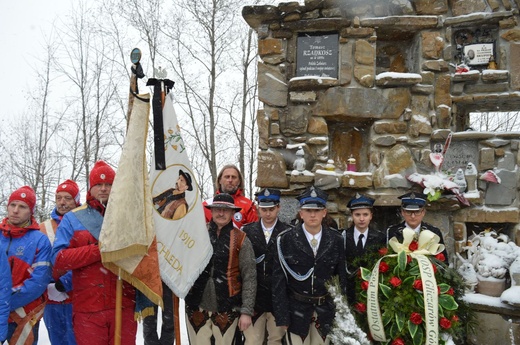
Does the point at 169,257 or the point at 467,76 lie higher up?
the point at 467,76

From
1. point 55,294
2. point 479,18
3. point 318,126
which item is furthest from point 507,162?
point 55,294

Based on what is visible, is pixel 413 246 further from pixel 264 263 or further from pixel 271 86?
pixel 271 86

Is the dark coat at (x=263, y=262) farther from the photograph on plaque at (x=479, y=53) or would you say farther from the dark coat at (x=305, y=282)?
the photograph on plaque at (x=479, y=53)

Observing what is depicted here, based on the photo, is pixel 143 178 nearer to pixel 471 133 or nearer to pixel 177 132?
pixel 177 132

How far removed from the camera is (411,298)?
2963 millimetres

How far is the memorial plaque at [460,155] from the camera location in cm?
503

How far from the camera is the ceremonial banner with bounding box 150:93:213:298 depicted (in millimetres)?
3037

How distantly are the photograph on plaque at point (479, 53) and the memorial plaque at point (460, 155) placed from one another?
94 cm

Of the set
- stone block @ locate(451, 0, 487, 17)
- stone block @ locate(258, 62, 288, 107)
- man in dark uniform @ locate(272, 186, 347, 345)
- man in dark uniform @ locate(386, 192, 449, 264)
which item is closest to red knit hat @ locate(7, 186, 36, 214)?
man in dark uniform @ locate(272, 186, 347, 345)

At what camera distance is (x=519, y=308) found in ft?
13.0

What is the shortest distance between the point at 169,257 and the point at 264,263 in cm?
83

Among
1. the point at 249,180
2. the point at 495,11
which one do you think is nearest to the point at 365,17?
the point at 495,11

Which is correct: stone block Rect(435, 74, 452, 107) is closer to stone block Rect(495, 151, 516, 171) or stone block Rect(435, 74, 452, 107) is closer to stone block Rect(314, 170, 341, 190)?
stone block Rect(495, 151, 516, 171)

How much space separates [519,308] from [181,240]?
10.3ft
